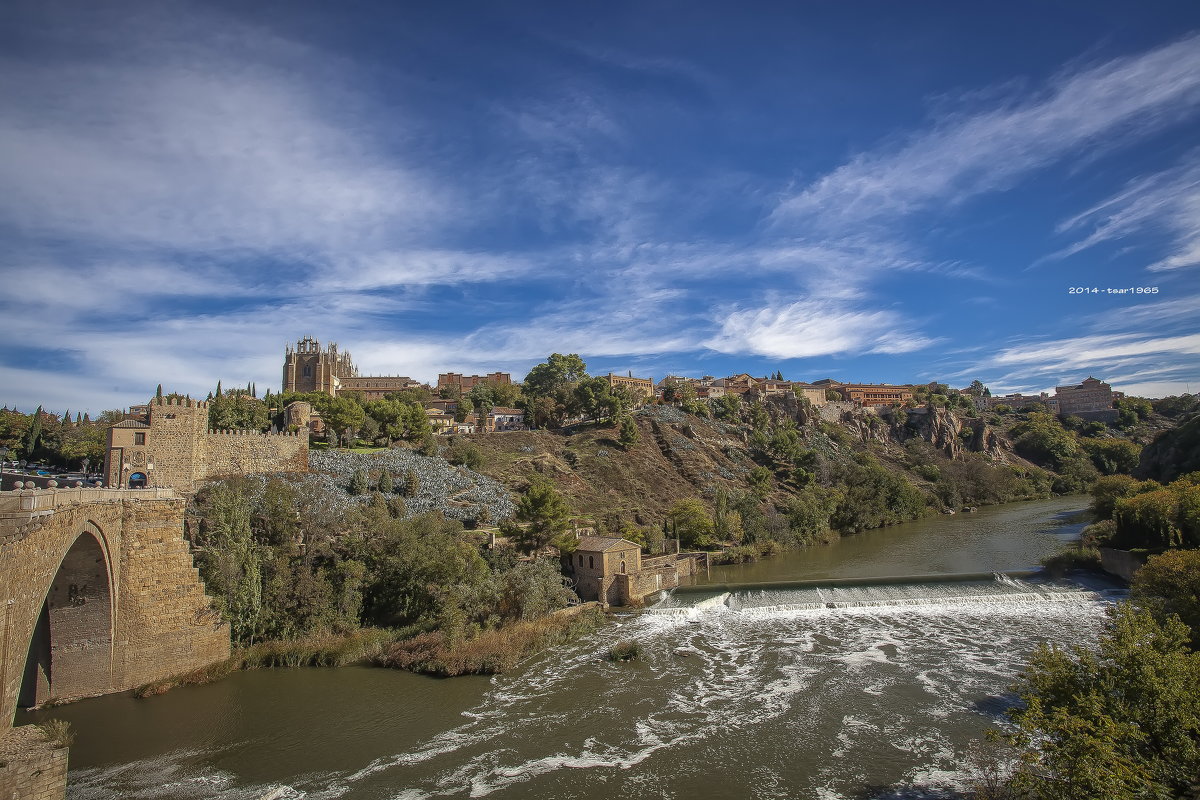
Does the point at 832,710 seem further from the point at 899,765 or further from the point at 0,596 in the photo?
the point at 0,596

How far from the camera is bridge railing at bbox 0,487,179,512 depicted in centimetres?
1389

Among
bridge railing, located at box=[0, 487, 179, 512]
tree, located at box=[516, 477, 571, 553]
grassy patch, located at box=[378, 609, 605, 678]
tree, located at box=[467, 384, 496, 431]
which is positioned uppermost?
tree, located at box=[467, 384, 496, 431]

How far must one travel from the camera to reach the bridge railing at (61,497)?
13891 mm

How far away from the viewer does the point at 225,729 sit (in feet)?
60.6

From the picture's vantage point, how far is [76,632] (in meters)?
19.9

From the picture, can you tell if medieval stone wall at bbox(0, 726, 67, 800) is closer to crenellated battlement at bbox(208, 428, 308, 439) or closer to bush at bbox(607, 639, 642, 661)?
bush at bbox(607, 639, 642, 661)

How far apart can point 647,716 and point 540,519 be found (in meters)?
17.2

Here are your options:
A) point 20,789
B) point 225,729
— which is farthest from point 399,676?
point 20,789

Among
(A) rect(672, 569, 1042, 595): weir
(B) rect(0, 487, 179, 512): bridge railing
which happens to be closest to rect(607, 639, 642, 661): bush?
(A) rect(672, 569, 1042, 595): weir

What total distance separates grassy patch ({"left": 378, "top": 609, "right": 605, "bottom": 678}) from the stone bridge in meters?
6.89

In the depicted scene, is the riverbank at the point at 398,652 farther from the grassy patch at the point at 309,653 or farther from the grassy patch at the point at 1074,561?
the grassy patch at the point at 1074,561

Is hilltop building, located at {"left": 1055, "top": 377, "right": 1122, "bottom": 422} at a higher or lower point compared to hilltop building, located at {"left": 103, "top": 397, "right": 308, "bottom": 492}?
higher

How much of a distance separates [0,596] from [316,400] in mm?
56252

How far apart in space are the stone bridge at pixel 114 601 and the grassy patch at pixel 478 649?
271 inches
